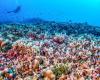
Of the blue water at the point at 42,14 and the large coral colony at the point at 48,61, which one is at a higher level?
the blue water at the point at 42,14

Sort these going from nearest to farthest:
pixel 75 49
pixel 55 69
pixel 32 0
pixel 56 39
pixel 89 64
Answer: pixel 55 69 → pixel 89 64 → pixel 75 49 → pixel 56 39 → pixel 32 0

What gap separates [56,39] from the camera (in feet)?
49.2

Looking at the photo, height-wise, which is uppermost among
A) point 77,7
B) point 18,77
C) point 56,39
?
point 77,7

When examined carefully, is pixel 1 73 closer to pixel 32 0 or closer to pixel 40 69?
pixel 40 69

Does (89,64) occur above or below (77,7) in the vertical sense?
below

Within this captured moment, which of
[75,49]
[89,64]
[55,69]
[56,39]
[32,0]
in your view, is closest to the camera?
[55,69]

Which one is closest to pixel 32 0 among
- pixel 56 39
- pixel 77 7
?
pixel 77 7

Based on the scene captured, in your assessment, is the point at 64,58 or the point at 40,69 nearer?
the point at 40,69

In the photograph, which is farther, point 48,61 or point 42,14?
point 42,14

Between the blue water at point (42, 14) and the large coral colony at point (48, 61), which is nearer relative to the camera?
the large coral colony at point (48, 61)

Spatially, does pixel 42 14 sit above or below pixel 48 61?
above

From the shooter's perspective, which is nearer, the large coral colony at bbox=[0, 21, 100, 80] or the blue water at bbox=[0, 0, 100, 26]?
the large coral colony at bbox=[0, 21, 100, 80]

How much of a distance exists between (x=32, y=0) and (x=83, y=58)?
183733 mm

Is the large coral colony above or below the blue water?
below
